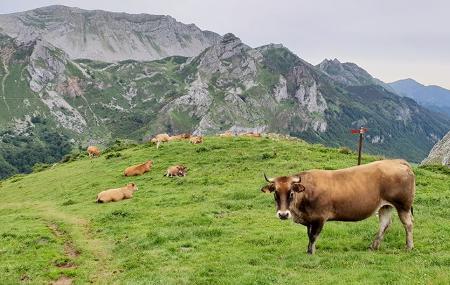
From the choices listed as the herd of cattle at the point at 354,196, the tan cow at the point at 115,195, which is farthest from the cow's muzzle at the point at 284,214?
the tan cow at the point at 115,195

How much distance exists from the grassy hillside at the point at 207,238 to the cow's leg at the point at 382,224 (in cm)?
30

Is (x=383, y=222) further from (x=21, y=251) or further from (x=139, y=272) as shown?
(x=21, y=251)

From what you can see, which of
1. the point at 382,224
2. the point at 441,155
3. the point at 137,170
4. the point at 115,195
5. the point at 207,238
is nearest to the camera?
the point at 382,224

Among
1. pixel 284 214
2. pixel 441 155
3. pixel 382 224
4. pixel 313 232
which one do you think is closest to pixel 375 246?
pixel 382 224

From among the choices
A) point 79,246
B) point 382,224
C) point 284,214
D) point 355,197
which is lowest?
point 79,246

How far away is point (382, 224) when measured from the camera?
1822cm

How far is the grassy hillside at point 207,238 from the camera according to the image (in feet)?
54.4

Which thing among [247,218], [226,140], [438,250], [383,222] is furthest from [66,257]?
[226,140]

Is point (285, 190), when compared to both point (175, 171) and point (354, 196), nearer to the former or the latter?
point (354, 196)

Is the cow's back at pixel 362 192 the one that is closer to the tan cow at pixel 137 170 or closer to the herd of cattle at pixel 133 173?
the herd of cattle at pixel 133 173

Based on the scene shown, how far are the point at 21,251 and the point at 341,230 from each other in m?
14.8

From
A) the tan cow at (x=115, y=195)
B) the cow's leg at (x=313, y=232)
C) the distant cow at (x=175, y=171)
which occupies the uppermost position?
the cow's leg at (x=313, y=232)

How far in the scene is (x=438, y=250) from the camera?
17.6m

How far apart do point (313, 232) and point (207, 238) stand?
632 cm
